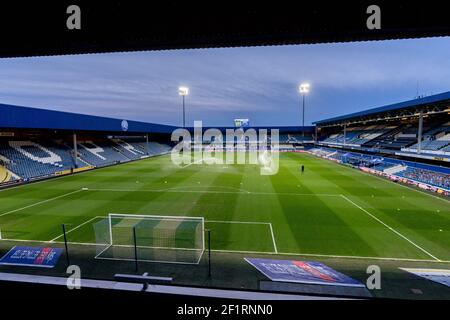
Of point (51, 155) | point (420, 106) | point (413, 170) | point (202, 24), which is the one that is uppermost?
point (420, 106)

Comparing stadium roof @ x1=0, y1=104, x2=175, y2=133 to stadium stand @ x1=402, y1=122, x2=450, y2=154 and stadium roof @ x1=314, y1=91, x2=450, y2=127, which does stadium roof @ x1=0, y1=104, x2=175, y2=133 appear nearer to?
stadium roof @ x1=314, y1=91, x2=450, y2=127

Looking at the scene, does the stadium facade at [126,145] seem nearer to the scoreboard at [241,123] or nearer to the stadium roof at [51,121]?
the stadium roof at [51,121]

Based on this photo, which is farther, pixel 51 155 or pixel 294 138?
pixel 294 138

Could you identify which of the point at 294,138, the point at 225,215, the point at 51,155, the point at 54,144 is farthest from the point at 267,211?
the point at 294,138

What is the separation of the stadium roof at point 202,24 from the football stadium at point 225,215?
13.1ft

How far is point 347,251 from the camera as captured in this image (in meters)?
11.4

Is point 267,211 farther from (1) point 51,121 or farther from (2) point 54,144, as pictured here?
(2) point 54,144

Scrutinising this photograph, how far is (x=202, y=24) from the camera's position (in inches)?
177

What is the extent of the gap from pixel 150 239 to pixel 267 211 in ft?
26.6

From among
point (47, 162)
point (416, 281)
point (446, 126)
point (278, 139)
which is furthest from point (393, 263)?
point (278, 139)

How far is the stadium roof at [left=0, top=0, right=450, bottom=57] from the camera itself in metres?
4.07

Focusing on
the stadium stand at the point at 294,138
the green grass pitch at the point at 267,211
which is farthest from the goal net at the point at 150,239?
the stadium stand at the point at 294,138

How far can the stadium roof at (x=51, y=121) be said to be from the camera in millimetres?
24641

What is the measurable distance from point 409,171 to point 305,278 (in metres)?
26.7
